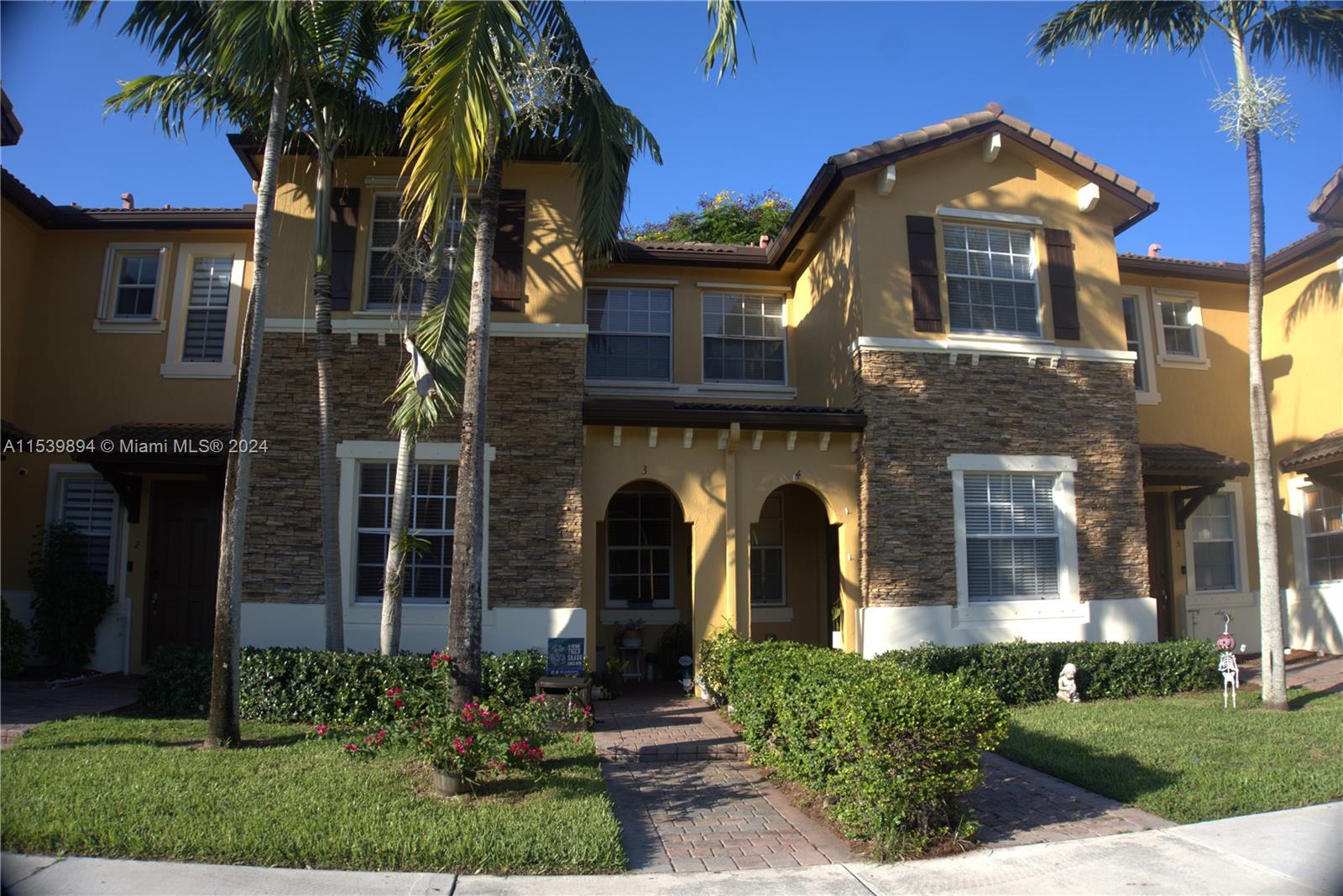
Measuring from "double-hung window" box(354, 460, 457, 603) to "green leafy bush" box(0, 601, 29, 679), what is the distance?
4.95 metres

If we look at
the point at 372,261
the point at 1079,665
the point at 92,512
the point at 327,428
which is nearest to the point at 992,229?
the point at 1079,665

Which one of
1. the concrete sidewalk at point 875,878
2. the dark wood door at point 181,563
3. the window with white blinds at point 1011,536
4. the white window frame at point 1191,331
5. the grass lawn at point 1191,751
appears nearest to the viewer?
the concrete sidewalk at point 875,878

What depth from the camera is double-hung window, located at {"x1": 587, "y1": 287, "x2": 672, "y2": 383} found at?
46.5ft

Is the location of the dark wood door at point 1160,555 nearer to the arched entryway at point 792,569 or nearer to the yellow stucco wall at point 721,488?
the arched entryway at point 792,569

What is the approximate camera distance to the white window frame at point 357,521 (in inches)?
422

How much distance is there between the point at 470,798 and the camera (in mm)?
6547

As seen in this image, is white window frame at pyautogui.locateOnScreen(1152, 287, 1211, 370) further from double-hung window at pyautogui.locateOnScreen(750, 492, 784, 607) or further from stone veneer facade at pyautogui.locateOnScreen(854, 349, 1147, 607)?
double-hung window at pyautogui.locateOnScreen(750, 492, 784, 607)

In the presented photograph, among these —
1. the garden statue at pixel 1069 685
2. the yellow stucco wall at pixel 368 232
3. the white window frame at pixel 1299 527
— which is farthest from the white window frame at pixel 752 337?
the white window frame at pixel 1299 527

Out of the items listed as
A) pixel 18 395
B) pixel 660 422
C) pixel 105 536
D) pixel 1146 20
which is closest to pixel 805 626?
pixel 660 422

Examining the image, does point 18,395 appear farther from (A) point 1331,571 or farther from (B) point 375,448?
(A) point 1331,571

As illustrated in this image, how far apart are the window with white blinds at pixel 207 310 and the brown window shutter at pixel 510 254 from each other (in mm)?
4794

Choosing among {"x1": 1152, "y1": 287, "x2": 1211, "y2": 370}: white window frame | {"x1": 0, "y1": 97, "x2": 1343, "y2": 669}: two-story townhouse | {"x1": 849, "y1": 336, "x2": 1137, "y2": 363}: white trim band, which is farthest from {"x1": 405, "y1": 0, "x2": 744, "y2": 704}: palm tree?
{"x1": 1152, "y1": 287, "x2": 1211, "y2": 370}: white window frame

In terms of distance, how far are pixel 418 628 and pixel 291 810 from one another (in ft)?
15.2

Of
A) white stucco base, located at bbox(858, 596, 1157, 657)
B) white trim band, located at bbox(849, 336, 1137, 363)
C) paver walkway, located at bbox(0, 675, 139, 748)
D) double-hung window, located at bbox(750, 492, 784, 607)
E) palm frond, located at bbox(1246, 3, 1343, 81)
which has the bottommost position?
paver walkway, located at bbox(0, 675, 139, 748)
